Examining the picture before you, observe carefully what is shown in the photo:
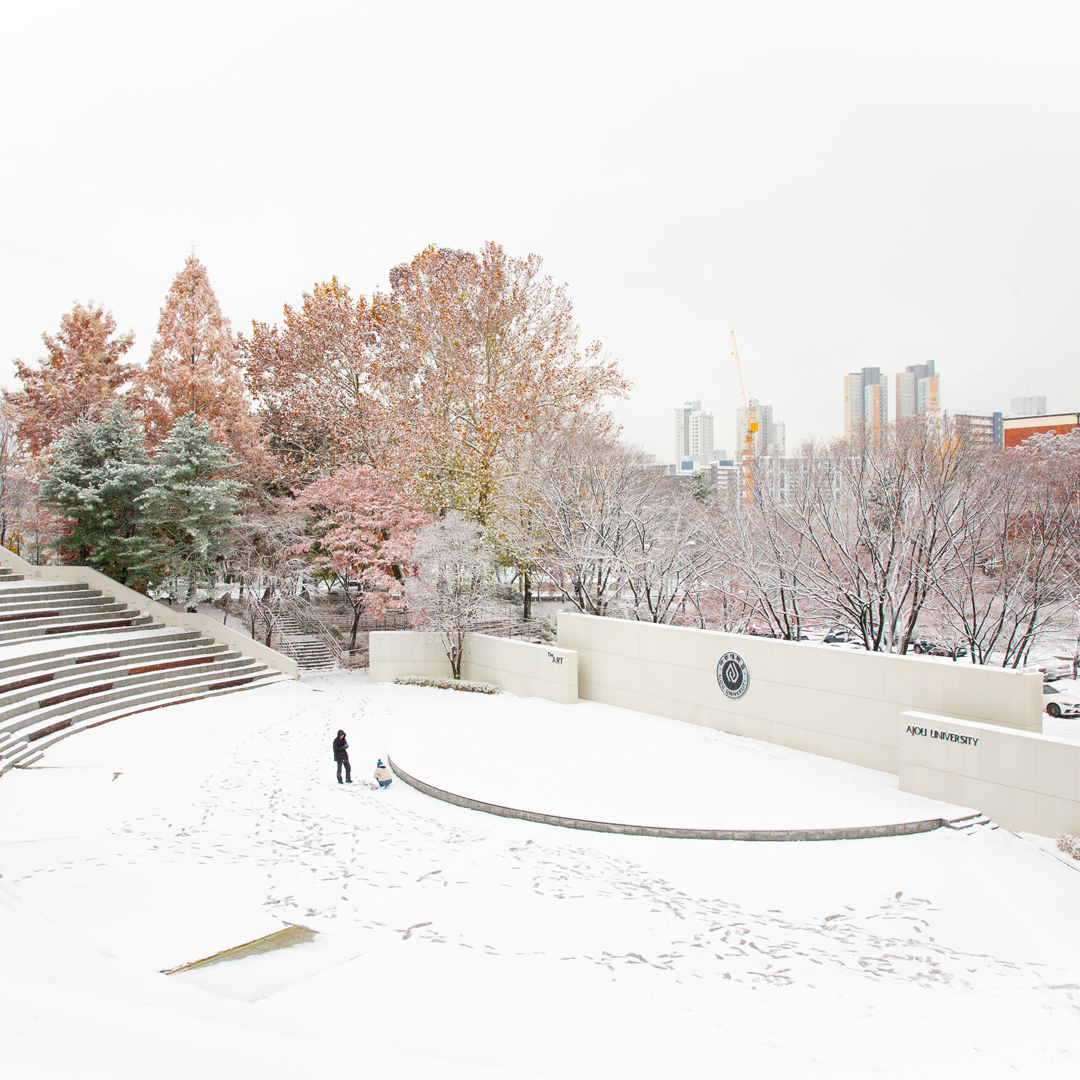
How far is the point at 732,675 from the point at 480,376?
563 inches

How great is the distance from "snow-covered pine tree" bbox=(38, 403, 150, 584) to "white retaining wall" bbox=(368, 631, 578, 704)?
330 inches

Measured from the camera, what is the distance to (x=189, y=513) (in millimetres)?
21094

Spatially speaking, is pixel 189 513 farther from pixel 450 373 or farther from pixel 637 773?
pixel 637 773

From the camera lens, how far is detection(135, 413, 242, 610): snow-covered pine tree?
67.4ft

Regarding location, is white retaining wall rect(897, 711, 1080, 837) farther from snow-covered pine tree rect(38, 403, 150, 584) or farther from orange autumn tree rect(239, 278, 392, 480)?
snow-covered pine tree rect(38, 403, 150, 584)

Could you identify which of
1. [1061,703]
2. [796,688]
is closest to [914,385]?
[1061,703]

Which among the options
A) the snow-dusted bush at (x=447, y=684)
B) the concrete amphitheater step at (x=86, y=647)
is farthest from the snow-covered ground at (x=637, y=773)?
the concrete amphitheater step at (x=86, y=647)

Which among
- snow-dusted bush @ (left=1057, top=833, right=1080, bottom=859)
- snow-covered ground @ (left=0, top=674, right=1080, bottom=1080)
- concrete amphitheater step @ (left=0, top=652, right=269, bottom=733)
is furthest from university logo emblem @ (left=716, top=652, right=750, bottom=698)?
concrete amphitheater step @ (left=0, top=652, right=269, bottom=733)

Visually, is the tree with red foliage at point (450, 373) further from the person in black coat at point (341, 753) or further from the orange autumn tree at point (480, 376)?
the person in black coat at point (341, 753)

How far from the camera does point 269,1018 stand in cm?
455

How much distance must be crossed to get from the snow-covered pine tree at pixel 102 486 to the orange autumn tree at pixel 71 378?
383cm

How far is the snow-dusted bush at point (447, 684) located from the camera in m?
18.8

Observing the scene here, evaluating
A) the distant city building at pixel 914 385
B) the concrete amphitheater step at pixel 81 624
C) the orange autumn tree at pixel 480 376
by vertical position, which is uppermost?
the distant city building at pixel 914 385

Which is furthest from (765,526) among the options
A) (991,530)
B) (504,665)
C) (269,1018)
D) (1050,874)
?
(269,1018)
